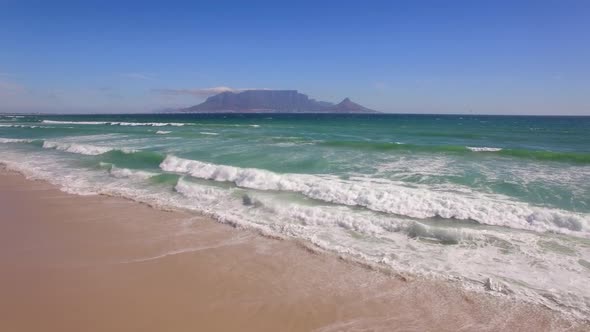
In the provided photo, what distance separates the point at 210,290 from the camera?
5.01 meters

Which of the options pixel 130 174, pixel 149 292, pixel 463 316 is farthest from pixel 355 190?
pixel 130 174

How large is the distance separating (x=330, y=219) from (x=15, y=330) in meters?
5.58

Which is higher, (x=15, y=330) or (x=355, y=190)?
(x=355, y=190)

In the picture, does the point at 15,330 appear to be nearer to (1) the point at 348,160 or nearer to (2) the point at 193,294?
(2) the point at 193,294

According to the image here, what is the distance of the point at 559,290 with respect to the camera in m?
4.86

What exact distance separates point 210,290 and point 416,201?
581cm

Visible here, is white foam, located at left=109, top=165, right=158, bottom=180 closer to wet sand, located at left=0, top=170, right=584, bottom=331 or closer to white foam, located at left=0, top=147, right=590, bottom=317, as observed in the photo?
white foam, located at left=0, top=147, right=590, bottom=317

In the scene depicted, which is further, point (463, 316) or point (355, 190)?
point (355, 190)

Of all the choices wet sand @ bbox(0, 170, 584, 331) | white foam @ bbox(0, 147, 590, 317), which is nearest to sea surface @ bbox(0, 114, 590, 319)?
white foam @ bbox(0, 147, 590, 317)

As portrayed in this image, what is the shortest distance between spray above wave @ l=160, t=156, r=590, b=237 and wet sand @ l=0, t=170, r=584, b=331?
126 inches

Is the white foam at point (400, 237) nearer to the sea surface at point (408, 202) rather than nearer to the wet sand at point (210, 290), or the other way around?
the sea surface at point (408, 202)

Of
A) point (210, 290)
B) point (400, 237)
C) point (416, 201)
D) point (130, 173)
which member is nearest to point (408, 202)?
point (416, 201)

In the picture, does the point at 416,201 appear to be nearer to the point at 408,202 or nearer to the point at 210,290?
the point at 408,202

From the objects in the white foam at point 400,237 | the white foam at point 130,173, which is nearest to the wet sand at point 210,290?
the white foam at point 400,237
